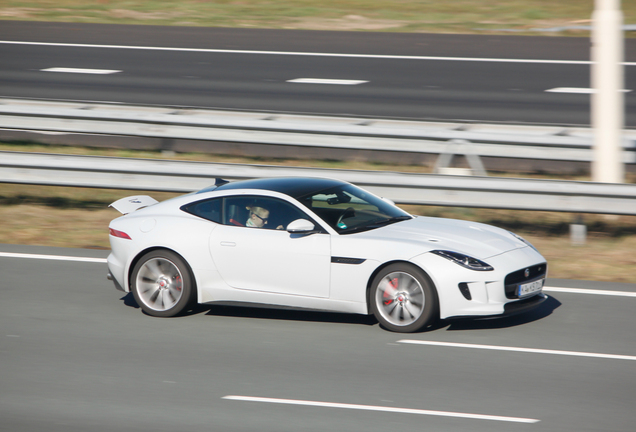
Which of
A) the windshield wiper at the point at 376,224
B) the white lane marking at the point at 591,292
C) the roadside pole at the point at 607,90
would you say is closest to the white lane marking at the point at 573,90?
the roadside pole at the point at 607,90

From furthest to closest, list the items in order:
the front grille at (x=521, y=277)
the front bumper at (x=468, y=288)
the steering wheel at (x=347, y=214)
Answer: the steering wheel at (x=347, y=214) → the front grille at (x=521, y=277) → the front bumper at (x=468, y=288)

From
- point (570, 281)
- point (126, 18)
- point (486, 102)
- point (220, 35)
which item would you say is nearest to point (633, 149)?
point (570, 281)

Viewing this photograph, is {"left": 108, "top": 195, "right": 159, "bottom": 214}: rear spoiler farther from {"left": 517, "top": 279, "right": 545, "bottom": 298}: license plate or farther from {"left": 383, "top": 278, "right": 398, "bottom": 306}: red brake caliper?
{"left": 517, "top": 279, "right": 545, "bottom": 298}: license plate

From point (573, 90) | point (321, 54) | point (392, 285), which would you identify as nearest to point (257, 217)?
point (392, 285)

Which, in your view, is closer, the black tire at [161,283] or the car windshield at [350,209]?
the car windshield at [350,209]

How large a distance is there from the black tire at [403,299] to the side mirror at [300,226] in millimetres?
727

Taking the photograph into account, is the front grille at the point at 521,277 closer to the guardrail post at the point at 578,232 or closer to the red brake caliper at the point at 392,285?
the red brake caliper at the point at 392,285

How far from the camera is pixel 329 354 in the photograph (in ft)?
23.2

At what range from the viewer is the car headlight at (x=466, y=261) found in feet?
24.1

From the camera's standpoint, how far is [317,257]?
769cm

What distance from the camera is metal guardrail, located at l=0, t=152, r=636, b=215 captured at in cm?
1039

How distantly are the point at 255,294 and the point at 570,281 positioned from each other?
3557 millimetres

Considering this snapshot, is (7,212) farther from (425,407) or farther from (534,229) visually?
(425,407)

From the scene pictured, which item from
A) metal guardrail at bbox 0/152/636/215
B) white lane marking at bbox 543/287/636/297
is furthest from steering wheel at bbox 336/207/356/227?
metal guardrail at bbox 0/152/636/215
